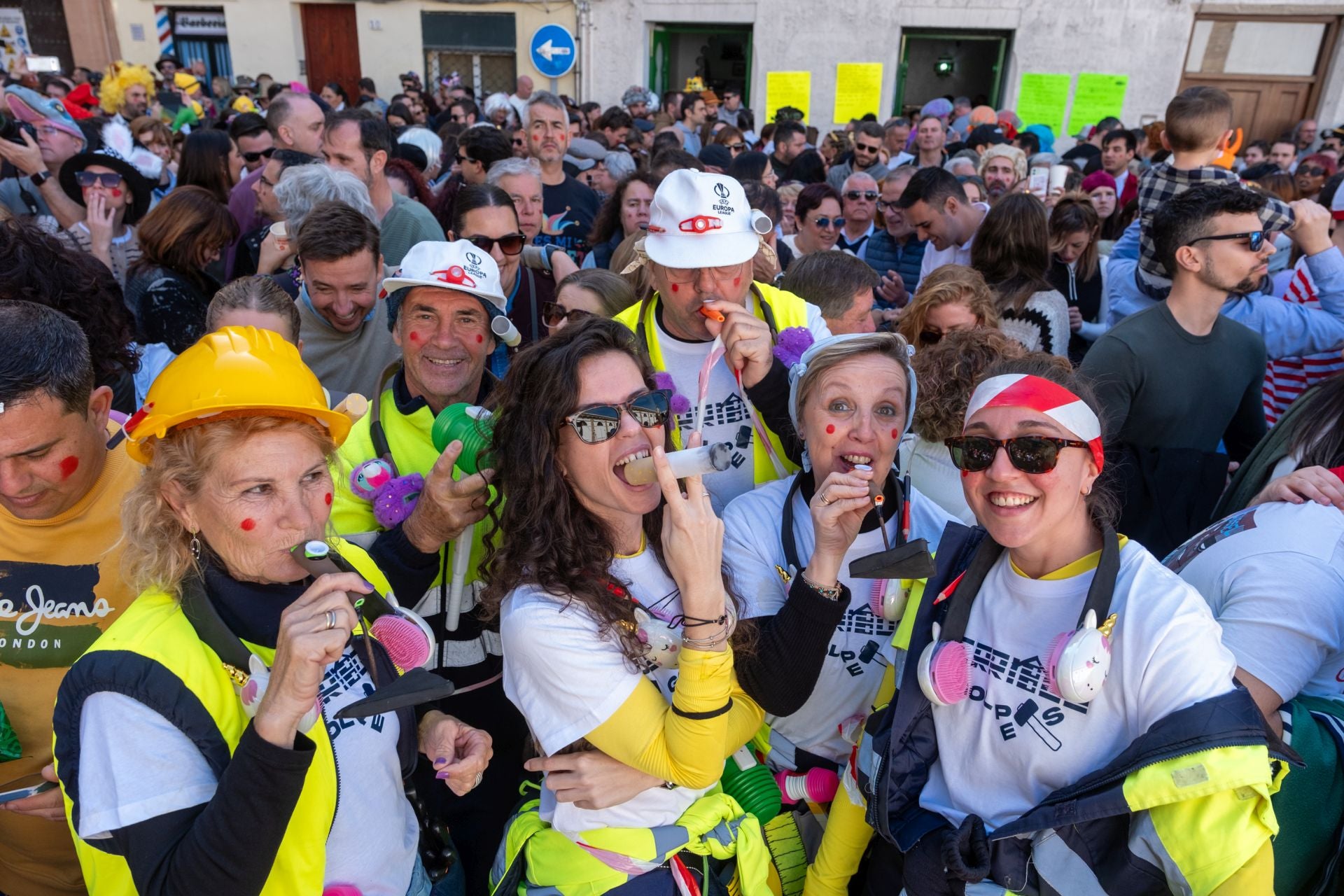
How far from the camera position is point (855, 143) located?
31.7ft

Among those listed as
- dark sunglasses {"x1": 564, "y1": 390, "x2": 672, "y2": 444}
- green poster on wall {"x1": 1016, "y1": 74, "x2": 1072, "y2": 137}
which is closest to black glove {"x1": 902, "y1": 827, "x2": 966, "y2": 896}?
dark sunglasses {"x1": 564, "y1": 390, "x2": 672, "y2": 444}

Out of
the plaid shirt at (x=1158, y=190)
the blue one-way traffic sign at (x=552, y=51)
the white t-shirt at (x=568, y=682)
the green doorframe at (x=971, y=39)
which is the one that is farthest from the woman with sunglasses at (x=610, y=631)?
the green doorframe at (x=971, y=39)

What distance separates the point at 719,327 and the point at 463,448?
103 centimetres

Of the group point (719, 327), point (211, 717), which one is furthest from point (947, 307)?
point (211, 717)

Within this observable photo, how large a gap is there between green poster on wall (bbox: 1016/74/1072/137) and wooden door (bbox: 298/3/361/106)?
14.6m

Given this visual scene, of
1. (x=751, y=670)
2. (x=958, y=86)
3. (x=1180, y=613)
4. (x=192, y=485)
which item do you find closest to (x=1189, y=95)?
(x=1180, y=613)

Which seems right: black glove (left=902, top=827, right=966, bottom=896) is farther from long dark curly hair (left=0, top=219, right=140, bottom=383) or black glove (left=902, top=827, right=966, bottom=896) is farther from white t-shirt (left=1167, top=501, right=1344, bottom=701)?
long dark curly hair (left=0, top=219, right=140, bottom=383)

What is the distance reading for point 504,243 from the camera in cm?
415

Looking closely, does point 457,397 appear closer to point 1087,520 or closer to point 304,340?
point 304,340

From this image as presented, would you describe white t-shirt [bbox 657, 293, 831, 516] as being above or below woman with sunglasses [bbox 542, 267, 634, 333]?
below

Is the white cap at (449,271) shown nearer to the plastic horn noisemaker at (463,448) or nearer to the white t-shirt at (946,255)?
Answer: the plastic horn noisemaker at (463,448)

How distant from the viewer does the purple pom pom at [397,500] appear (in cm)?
245

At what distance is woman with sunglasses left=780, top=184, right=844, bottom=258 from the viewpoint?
5.94m

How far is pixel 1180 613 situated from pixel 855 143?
349 inches
